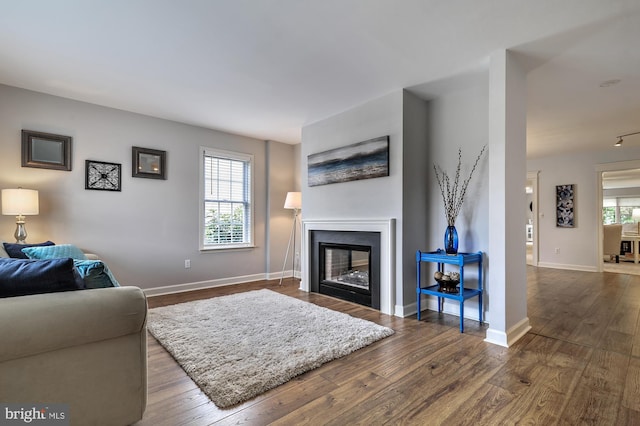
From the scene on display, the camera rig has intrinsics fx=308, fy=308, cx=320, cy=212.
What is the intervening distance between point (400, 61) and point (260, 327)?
110 inches

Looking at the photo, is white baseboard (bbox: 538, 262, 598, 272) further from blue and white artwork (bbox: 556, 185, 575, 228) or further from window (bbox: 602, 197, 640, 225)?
window (bbox: 602, 197, 640, 225)

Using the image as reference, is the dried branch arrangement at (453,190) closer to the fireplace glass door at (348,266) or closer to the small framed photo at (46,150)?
the fireplace glass door at (348,266)

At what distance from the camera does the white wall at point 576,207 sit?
242 inches

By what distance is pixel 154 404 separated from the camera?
1727mm

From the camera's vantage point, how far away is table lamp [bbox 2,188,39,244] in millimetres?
3049

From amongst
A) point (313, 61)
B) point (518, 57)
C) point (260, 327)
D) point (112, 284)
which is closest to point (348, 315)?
point (260, 327)

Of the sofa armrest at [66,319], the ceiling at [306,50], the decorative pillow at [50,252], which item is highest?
the ceiling at [306,50]

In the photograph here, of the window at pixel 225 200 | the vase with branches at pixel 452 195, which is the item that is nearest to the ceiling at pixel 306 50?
the vase with branches at pixel 452 195

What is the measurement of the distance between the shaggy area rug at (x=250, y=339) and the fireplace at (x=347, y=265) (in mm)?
550

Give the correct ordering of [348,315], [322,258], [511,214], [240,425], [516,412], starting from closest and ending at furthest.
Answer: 1. [240,425]
2. [516,412]
3. [511,214]
4. [348,315]
5. [322,258]

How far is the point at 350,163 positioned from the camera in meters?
3.96

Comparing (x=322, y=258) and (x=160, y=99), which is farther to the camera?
(x=322, y=258)

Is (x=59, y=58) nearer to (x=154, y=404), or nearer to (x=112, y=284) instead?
(x=112, y=284)

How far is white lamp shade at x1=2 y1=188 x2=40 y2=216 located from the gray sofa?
8.29 ft
